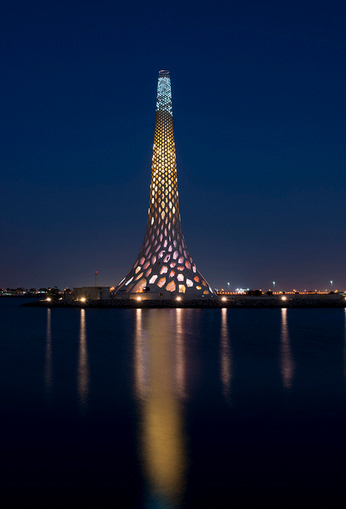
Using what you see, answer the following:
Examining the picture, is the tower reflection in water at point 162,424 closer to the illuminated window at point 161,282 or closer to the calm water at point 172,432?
the calm water at point 172,432

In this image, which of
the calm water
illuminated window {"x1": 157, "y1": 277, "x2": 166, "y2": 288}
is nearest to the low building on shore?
illuminated window {"x1": 157, "y1": 277, "x2": 166, "y2": 288}

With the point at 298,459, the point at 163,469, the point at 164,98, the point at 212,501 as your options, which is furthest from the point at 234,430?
the point at 164,98

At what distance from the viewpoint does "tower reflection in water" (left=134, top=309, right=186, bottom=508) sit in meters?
3.56

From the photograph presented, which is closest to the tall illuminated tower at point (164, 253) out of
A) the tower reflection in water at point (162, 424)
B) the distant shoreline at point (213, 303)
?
the distant shoreline at point (213, 303)

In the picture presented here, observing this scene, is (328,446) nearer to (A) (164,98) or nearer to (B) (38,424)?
(B) (38,424)

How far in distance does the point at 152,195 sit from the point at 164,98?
12.0 metres

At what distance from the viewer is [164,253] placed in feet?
148

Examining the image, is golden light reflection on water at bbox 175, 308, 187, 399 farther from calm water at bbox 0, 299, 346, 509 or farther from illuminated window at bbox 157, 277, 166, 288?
illuminated window at bbox 157, 277, 166, 288

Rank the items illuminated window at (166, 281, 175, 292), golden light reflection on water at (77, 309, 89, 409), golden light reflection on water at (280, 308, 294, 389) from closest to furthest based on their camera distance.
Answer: golden light reflection on water at (77, 309, 89, 409)
golden light reflection on water at (280, 308, 294, 389)
illuminated window at (166, 281, 175, 292)

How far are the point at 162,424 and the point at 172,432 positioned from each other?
0.37 meters

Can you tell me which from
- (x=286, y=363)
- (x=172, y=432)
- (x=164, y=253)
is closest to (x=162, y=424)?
(x=172, y=432)

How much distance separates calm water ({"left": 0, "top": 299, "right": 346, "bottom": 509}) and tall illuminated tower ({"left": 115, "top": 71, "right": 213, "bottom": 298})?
3385 cm

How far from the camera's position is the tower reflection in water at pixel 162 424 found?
3.56m

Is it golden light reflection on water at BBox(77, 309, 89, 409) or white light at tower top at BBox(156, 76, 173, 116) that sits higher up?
white light at tower top at BBox(156, 76, 173, 116)
